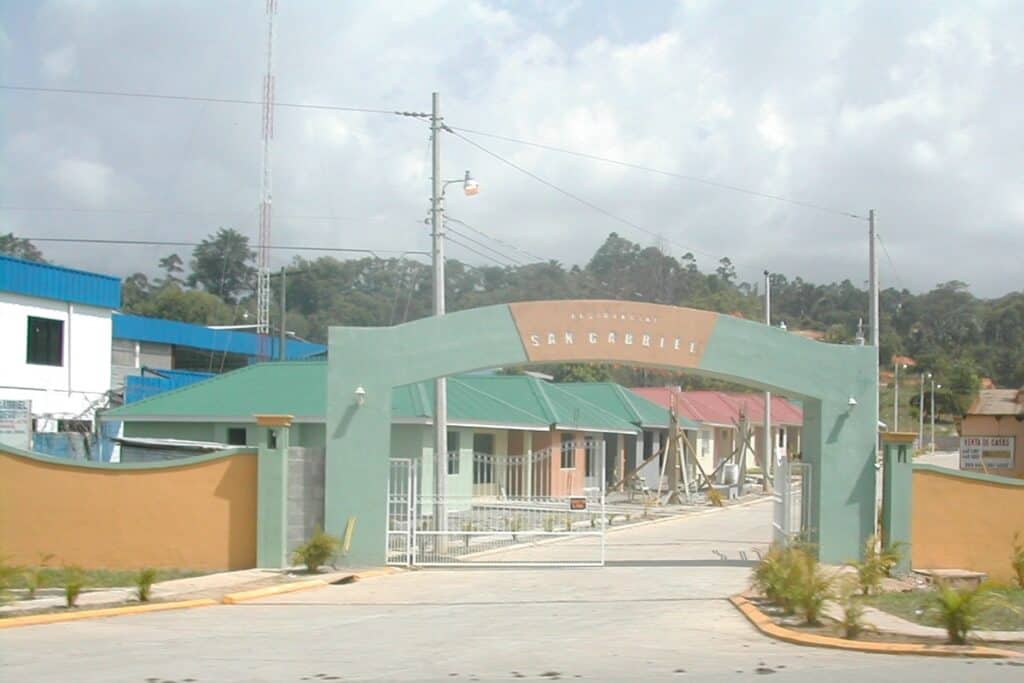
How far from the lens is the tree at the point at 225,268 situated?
90375mm

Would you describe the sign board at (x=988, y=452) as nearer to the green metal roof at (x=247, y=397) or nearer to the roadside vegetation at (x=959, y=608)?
the green metal roof at (x=247, y=397)

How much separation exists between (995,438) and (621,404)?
15.8 metres

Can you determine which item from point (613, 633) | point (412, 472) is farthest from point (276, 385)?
Result: point (613, 633)

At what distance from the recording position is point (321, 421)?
31.7 meters

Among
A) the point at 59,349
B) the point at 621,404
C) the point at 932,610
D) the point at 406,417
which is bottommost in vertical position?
the point at 932,610

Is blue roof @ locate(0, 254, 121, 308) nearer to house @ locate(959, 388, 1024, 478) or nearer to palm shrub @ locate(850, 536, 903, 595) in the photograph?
palm shrub @ locate(850, 536, 903, 595)

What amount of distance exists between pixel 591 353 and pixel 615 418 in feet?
86.3

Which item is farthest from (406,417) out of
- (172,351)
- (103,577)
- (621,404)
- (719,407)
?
(719,407)

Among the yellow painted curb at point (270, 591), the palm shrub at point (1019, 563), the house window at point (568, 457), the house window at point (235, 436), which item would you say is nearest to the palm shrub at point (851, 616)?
the palm shrub at point (1019, 563)

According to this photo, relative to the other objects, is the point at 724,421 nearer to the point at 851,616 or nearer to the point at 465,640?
the point at 851,616

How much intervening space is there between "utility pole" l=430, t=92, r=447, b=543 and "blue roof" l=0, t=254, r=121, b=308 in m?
19.4

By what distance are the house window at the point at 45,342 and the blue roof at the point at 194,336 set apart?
979 cm

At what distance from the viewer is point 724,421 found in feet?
222

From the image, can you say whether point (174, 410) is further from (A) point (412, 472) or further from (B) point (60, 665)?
(B) point (60, 665)
